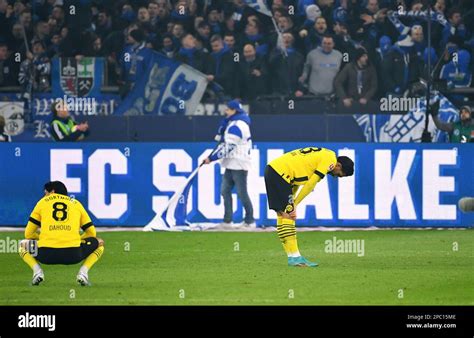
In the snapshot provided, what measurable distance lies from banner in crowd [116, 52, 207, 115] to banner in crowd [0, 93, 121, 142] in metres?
0.33

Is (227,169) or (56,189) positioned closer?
(56,189)

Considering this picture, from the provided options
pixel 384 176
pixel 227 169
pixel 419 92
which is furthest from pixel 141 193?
pixel 419 92

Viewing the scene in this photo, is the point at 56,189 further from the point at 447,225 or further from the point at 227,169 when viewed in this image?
the point at 447,225

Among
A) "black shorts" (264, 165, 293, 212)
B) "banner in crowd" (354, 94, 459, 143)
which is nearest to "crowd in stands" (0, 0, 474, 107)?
"banner in crowd" (354, 94, 459, 143)

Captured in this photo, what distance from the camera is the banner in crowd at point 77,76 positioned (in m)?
23.5

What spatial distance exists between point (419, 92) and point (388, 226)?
12.2 ft

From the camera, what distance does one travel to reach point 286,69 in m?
23.3

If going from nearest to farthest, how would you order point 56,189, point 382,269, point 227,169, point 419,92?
point 56,189 → point 382,269 → point 227,169 → point 419,92

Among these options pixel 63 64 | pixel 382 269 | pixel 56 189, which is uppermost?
pixel 63 64

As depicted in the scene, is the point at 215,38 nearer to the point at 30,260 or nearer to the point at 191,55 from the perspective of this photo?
the point at 191,55

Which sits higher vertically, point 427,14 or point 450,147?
point 427,14

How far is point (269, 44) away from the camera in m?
24.0

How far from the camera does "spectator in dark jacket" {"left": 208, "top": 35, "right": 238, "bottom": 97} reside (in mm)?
23281

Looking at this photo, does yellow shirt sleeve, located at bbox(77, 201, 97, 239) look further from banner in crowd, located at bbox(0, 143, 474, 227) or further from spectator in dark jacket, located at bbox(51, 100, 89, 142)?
spectator in dark jacket, located at bbox(51, 100, 89, 142)
